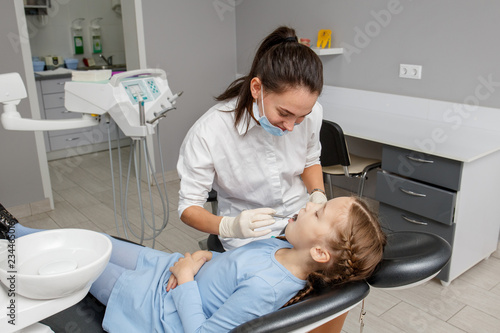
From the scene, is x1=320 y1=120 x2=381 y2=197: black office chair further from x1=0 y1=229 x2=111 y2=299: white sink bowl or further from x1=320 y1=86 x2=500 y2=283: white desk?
x1=0 y1=229 x2=111 y2=299: white sink bowl

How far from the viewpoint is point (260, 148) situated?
1443mm

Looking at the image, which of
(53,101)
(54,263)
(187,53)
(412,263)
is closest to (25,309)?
(54,263)

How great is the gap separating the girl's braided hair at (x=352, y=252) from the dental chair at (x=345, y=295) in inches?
1.3

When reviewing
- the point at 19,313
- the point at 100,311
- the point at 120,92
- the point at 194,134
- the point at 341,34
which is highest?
Result: the point at 341,34

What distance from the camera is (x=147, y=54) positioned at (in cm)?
332

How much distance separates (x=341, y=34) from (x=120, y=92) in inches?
77.7

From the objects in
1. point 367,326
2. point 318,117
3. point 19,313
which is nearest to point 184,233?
point 367,326

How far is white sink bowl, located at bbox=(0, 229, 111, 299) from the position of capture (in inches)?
28.8

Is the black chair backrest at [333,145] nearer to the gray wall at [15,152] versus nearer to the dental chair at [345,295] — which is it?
the dental chair at [345,295]

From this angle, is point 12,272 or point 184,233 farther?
point 184,233

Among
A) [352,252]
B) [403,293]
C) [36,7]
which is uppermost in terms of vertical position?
[36,7]

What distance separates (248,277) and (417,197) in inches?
51.1

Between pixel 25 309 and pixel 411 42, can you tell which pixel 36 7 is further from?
pixel 25 309

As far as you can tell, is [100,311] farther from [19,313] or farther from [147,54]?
[147,54]
